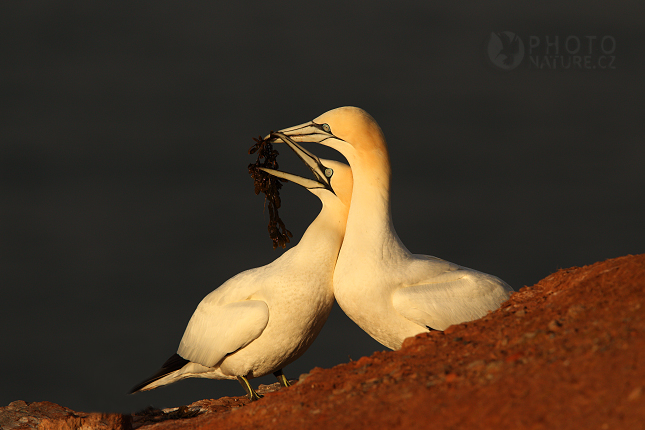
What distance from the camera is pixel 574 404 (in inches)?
132

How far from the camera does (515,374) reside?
12.7ft

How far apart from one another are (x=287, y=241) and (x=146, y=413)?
3.51 meters

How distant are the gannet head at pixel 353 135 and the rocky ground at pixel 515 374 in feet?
7.70

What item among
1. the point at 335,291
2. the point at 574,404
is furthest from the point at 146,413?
the point at 574,404

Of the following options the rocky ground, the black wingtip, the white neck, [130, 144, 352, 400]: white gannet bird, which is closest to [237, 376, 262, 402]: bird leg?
[130, 144, 352, 400]: white gannet bird

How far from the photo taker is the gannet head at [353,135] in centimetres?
730

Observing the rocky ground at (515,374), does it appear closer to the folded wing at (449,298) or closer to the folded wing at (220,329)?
the folded wing at (449,298)

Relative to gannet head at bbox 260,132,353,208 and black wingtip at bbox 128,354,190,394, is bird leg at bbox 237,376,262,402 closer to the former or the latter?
black wingtip at bbox 128,354,190,394

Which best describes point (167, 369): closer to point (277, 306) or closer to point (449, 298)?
point (277, 306)

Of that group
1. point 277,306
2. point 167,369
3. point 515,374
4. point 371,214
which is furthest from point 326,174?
point 515,374

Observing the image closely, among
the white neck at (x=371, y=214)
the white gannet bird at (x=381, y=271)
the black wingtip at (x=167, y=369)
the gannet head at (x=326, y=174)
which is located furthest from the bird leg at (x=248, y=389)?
the gannet head at (x=326, y=174)

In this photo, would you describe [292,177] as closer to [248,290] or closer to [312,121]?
[312,121]

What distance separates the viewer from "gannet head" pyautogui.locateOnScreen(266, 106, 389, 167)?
7.30 meters

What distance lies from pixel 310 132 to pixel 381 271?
6.63 ft
